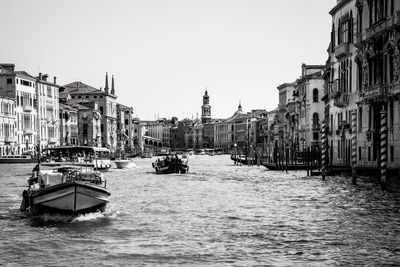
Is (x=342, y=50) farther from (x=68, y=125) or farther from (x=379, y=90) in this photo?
(x=68, y=125)

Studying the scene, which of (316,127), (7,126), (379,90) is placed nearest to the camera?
(379,90)

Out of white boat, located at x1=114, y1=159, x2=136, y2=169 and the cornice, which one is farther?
white boat, located at x1=114, y1=159, x2=136, y2=169

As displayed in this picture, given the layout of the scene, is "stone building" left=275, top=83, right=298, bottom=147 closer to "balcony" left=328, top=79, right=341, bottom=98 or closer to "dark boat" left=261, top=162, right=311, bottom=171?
"dark boat" left=261, top=162, right=311, bottom=171

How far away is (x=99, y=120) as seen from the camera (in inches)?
4505

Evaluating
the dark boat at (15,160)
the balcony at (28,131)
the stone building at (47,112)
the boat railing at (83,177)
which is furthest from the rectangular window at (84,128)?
the boat railing at (83,177)

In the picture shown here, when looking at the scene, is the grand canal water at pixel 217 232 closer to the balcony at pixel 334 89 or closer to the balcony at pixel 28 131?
the balcony at pixel 334 89

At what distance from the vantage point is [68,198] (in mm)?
18906

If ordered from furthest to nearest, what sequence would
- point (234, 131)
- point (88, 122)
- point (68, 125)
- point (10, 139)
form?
point (234, 131) < point (88, 122) < point (68, 125) < point (10, 139)

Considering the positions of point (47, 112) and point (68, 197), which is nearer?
point (68, 197)

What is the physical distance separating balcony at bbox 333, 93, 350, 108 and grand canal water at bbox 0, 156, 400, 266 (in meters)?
14.0

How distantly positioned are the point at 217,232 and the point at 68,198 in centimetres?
431

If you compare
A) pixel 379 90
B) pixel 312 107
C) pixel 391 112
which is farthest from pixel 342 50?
pixel 312 107

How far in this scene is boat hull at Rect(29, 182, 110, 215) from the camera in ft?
61.9

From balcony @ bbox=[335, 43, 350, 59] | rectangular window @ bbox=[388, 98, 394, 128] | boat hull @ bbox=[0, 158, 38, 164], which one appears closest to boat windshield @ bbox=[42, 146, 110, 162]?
balcony @ bbox=[335, 43, 350, 59]
